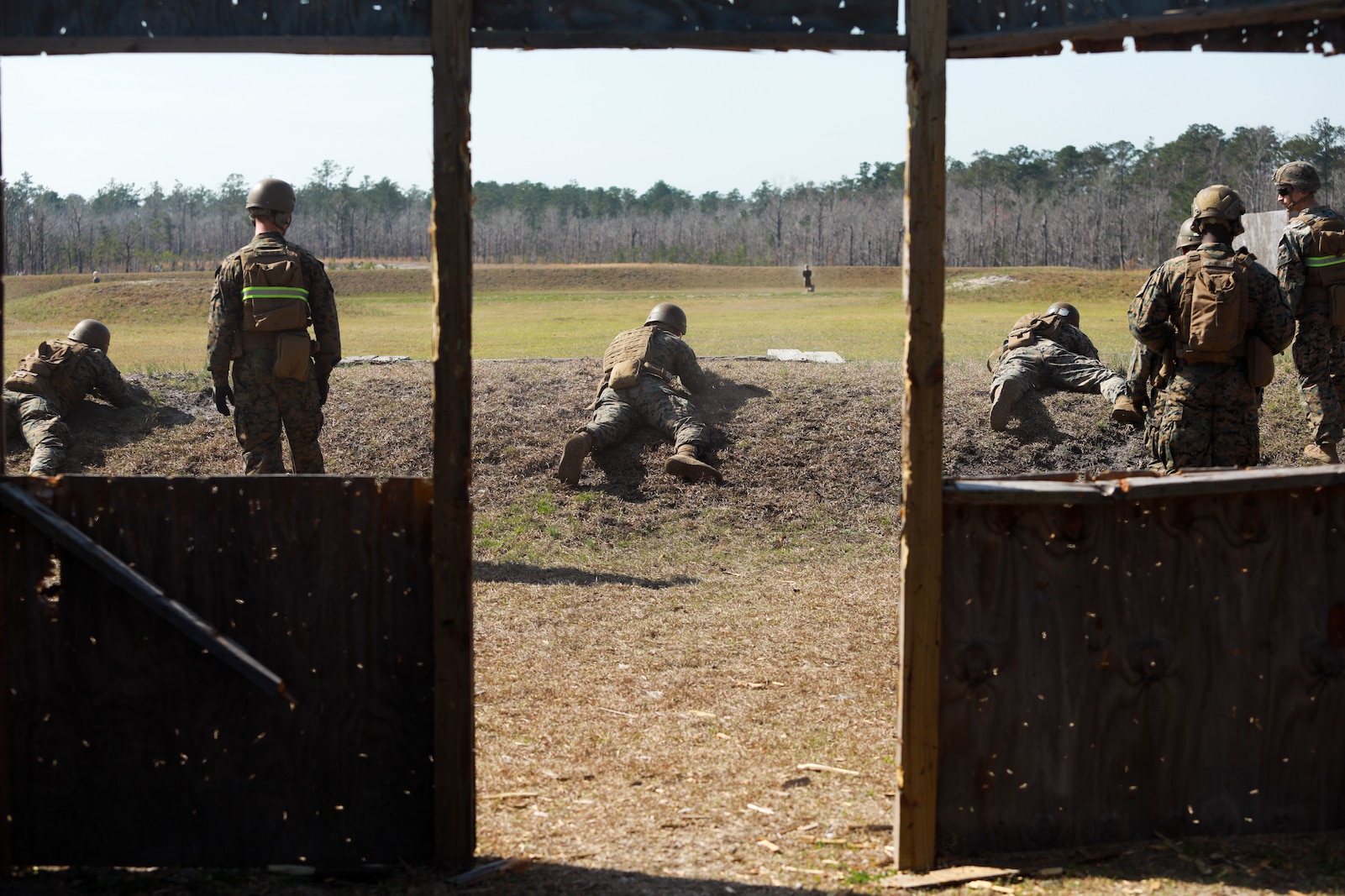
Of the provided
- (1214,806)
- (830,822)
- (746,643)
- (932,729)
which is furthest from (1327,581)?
(746,643)

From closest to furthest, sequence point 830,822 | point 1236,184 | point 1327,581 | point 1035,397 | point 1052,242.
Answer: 1. point 1327,581
2. point 830,822
3. point 1035,397
4. point 1236,184
5. point 1052,242

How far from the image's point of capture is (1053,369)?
10891 mm

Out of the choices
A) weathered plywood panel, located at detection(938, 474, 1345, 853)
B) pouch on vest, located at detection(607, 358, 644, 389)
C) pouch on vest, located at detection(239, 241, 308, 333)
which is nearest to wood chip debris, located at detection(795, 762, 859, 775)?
weathered plywood panel, located at detection(938, 474, 1345, 853)

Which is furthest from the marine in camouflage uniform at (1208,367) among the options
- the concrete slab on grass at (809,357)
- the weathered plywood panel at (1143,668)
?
the concrete slab on grass at (809,357)

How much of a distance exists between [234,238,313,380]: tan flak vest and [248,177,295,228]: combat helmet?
7.2 inches

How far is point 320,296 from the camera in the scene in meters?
7.83

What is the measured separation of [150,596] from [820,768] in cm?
247

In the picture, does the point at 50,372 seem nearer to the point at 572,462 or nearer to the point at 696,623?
the point at 572,462

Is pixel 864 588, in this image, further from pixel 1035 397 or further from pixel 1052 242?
pixel 1052 242

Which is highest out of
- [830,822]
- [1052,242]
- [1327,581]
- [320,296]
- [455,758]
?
[1052,242]

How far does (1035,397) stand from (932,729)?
7586mm

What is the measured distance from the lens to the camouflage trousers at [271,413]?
26.0ft

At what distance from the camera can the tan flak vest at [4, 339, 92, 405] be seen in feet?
34.5

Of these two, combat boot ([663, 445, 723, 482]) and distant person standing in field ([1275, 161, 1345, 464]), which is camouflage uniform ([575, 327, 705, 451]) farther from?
distant person standing in field ([1275, 161, 1345, 464])
